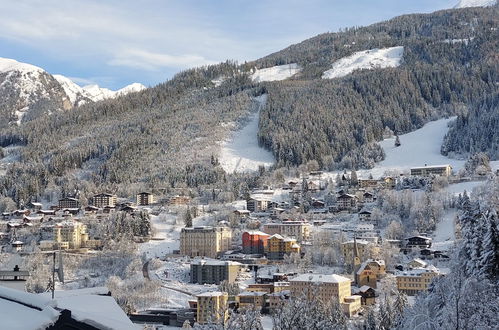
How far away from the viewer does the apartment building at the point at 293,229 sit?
206 feet

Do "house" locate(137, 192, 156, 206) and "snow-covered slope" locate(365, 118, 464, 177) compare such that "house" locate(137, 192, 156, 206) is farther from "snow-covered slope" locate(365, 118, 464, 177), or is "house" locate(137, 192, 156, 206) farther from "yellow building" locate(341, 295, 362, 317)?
"yellow building" locate(341, 295, 362, 317)

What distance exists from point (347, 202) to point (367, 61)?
284ft

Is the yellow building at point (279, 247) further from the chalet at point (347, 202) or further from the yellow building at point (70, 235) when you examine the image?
Answer: the yellow building at point (70, 235)

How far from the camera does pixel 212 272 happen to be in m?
52.0

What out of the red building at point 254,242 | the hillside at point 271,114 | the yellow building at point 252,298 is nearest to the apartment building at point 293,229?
the red building at point 254,242

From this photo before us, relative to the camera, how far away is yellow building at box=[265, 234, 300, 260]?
5819 centimetres

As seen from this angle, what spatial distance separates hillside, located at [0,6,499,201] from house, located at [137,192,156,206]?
289 inches

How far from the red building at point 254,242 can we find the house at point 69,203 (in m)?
30.9

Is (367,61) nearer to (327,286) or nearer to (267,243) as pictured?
(267,243)

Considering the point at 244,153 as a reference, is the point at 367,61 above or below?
above

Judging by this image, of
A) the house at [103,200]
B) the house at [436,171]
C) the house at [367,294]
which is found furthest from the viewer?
the house at [103,200]

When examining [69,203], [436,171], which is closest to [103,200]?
[69,203]

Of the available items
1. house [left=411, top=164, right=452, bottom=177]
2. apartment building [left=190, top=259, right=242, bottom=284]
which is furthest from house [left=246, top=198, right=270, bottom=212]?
apartment building [left=190, top=259, right=242, bottom=284]

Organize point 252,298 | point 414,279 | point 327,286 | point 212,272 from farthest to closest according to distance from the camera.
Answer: point 212,272 → point 414,279 → point 252,298 → point 327,286
